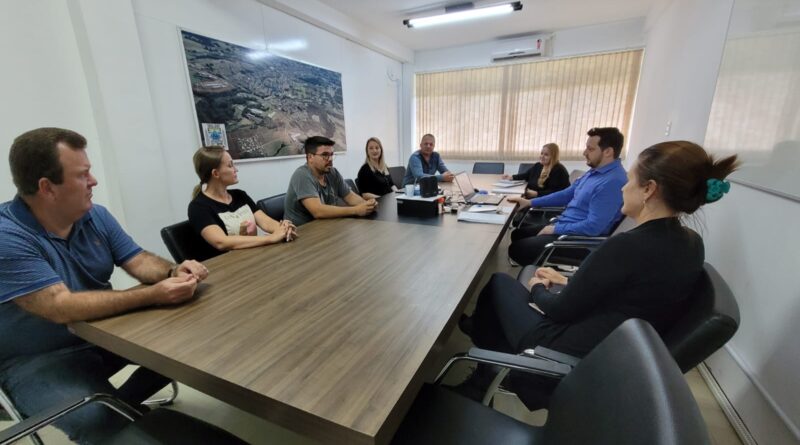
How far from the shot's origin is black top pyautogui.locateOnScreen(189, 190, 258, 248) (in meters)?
1.67

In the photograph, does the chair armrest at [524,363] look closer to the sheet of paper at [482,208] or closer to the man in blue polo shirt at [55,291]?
the man in blue polo shirt at [55,291]

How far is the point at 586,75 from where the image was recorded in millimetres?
4910

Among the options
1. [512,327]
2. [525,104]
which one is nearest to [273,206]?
[512,327]

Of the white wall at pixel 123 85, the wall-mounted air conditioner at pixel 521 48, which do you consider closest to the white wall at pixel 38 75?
the white wall at pixel 123 85

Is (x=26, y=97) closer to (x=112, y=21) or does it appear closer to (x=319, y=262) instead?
(x=112, y=21)

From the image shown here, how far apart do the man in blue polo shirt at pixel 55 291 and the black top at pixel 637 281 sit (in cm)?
134

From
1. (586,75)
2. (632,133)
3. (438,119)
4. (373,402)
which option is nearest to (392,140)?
(438,119)

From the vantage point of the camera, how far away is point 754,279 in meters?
1.39

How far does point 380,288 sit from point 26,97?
8.36ft

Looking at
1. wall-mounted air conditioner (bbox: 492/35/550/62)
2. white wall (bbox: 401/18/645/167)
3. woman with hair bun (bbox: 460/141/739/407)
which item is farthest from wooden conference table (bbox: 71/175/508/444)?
white wall (bbox: 401/18/645/167)

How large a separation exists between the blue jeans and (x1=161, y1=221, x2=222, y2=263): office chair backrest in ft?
1.72

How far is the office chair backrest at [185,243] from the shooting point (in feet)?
5.11

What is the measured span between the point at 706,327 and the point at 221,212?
2.05 meters

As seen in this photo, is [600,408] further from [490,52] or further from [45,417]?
[490,52]
